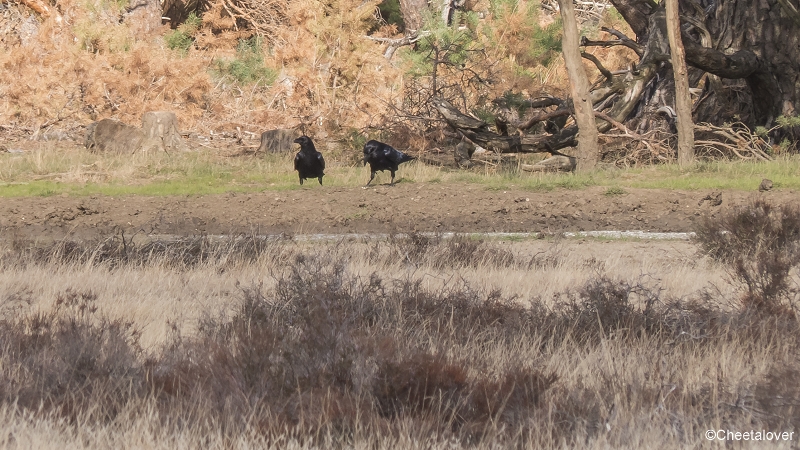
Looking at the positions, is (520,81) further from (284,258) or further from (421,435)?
(421,435)

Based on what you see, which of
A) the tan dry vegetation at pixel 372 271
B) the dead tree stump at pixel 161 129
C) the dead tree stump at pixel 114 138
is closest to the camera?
the tan dry vegetation at pixel 372 271

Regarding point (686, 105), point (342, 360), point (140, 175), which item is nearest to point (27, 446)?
point (342, 360)

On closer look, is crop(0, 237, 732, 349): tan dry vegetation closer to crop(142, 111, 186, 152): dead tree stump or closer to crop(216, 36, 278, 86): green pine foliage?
crop(142, 111, 186, 152): dead tree stump

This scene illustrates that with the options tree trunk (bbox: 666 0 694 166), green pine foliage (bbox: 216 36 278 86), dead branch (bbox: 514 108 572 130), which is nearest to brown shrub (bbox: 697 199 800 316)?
tree trunk (bbox: 666 0 694 166)

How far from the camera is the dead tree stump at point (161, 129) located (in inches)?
786

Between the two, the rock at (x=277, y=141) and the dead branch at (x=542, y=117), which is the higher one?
the dead branch at (x=542, y=117)

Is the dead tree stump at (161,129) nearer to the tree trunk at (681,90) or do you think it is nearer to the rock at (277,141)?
the rock at (277,141)

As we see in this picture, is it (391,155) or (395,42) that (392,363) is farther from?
(395,42)

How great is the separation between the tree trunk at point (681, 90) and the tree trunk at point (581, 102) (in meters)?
1.53

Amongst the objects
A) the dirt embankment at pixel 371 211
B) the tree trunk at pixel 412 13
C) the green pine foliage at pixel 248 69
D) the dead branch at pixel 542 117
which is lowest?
the dirt embankment at pixel 371 211

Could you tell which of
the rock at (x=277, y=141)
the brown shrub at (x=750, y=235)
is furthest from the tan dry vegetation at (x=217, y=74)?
the brown shrub at (x=750, y=235)

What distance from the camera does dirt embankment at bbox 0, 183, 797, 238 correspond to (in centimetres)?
1299

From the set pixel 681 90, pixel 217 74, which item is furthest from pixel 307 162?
pixel 217 74

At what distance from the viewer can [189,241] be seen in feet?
34.4
